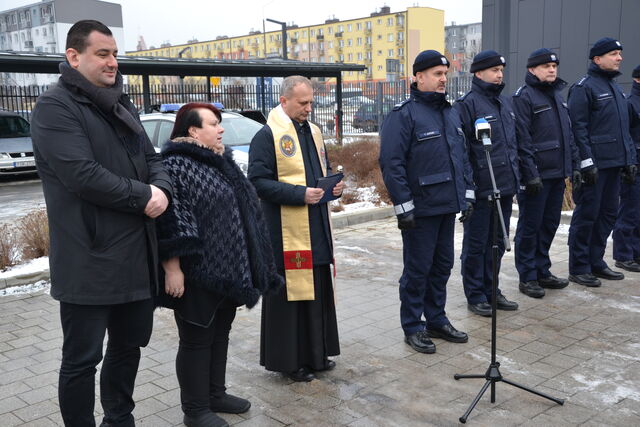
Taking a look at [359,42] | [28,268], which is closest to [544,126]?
[28,268]

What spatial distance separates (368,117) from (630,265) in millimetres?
21118

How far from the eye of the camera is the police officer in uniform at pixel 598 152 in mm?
6414

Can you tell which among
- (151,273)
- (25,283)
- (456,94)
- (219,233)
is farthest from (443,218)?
(456,94)

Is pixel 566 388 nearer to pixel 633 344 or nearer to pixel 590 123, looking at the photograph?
pixel 633 344

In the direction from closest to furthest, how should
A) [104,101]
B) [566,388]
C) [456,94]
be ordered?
[104,101]
[566,388]
[456,94]

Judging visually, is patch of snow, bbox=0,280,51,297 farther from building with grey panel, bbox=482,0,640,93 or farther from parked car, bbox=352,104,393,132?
parked car, bbox=352,104,393,132

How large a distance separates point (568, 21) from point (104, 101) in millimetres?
13857

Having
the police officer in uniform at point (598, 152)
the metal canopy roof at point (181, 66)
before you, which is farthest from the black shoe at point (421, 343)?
the metal canopy roof at point (181, 66)

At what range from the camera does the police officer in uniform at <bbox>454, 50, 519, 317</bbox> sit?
554 cm

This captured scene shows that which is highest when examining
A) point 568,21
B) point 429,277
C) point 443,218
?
point 568,21

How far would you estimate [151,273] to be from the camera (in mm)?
3244

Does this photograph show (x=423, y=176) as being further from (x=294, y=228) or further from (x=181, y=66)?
(x=181, y=66)

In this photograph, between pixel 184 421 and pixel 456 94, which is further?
pixel 456 94

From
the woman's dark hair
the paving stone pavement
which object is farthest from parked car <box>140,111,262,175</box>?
the woman's dark hair
